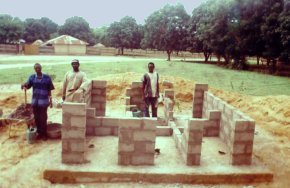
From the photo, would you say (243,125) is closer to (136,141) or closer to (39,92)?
(136,141)

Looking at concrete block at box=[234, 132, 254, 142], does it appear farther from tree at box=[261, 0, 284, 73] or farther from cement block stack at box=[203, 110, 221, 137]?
tree at box=[261, 0, 284, 73]

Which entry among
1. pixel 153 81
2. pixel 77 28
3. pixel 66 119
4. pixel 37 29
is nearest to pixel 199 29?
pixel 153 81

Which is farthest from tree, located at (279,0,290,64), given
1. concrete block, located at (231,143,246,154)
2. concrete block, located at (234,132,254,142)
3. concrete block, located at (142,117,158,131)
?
concrete block, located at (142,117,158,131)

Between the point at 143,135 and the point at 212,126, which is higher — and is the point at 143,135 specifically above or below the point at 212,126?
above

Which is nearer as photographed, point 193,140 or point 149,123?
point 149,123

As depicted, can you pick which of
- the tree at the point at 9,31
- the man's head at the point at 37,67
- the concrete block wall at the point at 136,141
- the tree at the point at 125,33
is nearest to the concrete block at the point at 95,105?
the man's head at the point at 37,67

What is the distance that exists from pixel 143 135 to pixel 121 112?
4908 millimetres

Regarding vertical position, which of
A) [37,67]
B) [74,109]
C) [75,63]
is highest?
[75,63]

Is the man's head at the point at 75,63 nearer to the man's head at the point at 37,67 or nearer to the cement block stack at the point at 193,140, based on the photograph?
the man's head at the point at 37,67

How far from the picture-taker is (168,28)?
39531 mm

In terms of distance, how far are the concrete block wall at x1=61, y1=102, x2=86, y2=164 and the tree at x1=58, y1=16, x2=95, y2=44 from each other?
176ft

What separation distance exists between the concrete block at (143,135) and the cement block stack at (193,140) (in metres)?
0.67

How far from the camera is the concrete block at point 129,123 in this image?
6215mm

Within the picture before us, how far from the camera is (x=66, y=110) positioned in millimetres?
6207
